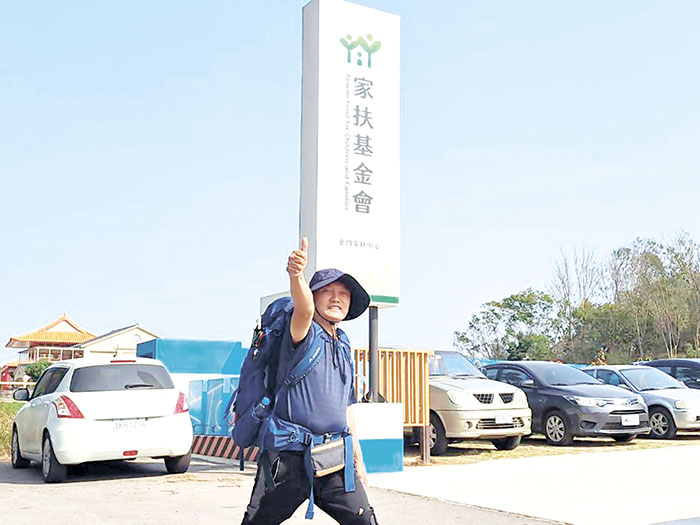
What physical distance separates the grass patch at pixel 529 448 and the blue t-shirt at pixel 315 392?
900 centimetres

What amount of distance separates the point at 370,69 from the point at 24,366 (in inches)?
2777

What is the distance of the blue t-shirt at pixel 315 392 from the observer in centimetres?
404

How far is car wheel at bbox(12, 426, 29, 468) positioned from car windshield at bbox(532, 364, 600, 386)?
29.8ft

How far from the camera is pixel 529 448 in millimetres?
15211

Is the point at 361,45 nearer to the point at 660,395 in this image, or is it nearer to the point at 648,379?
the point at 660,395

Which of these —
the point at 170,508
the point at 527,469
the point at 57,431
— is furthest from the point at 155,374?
the point at 527,469

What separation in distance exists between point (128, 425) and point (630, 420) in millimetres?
9209

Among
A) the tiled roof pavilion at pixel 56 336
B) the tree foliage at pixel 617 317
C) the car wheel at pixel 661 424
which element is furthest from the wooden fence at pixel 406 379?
the tiled roof pavilion at pixel 56 336

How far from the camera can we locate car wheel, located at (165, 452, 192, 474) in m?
11.0

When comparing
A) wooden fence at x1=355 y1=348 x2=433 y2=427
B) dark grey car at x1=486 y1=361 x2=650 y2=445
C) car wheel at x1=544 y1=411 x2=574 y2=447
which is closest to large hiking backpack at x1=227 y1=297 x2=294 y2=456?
wooden fence at x1=355 y1=348 x2=433 y2=427

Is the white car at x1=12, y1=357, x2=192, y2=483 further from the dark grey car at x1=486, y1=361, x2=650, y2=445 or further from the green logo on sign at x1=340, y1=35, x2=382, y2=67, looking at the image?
the dark grey car at x1=486, y1=361, x2=650, y2=445

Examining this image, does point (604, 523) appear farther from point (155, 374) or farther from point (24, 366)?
point (24, 366)

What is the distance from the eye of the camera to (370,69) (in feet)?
41.2

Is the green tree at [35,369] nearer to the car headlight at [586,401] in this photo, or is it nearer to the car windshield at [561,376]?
the car windshield at [561,376]
